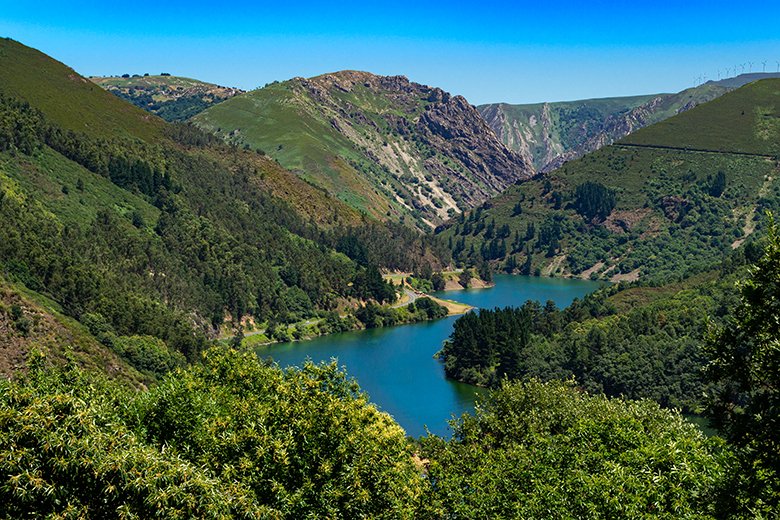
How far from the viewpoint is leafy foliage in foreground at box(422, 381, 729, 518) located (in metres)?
38.1

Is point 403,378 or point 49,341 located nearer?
point 49,341

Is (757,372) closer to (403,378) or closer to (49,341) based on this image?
(49,341)

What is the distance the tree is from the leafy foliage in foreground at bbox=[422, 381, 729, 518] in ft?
12.0

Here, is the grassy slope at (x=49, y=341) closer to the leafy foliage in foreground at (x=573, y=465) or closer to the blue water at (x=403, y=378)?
the blue water at (x=403, y=378)

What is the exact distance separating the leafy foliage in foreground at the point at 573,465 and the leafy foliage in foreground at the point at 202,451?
16.5ft

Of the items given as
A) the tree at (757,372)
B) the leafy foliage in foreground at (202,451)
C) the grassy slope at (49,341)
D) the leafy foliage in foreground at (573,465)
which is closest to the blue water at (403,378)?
the grassy slope at (49,341)

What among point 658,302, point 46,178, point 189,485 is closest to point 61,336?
point 189,485

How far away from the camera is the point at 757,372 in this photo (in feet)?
112

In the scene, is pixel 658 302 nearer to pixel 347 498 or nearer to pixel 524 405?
pixel 524 405

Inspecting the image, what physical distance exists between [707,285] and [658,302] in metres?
12.8

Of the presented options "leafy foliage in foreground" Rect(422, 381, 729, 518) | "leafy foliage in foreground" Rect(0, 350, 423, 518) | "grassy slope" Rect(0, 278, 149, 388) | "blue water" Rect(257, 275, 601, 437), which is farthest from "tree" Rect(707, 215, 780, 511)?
"blue water" Rect(257, 275, 601, 437)

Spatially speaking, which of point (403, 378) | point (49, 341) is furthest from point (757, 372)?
point (403, 378)

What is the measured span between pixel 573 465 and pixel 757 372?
1669 cm

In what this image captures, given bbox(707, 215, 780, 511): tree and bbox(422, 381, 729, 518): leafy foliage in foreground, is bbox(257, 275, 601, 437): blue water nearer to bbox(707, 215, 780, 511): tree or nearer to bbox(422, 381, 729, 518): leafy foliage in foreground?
bbox(422, 381, 729, 518): leafy foliage in foreground
